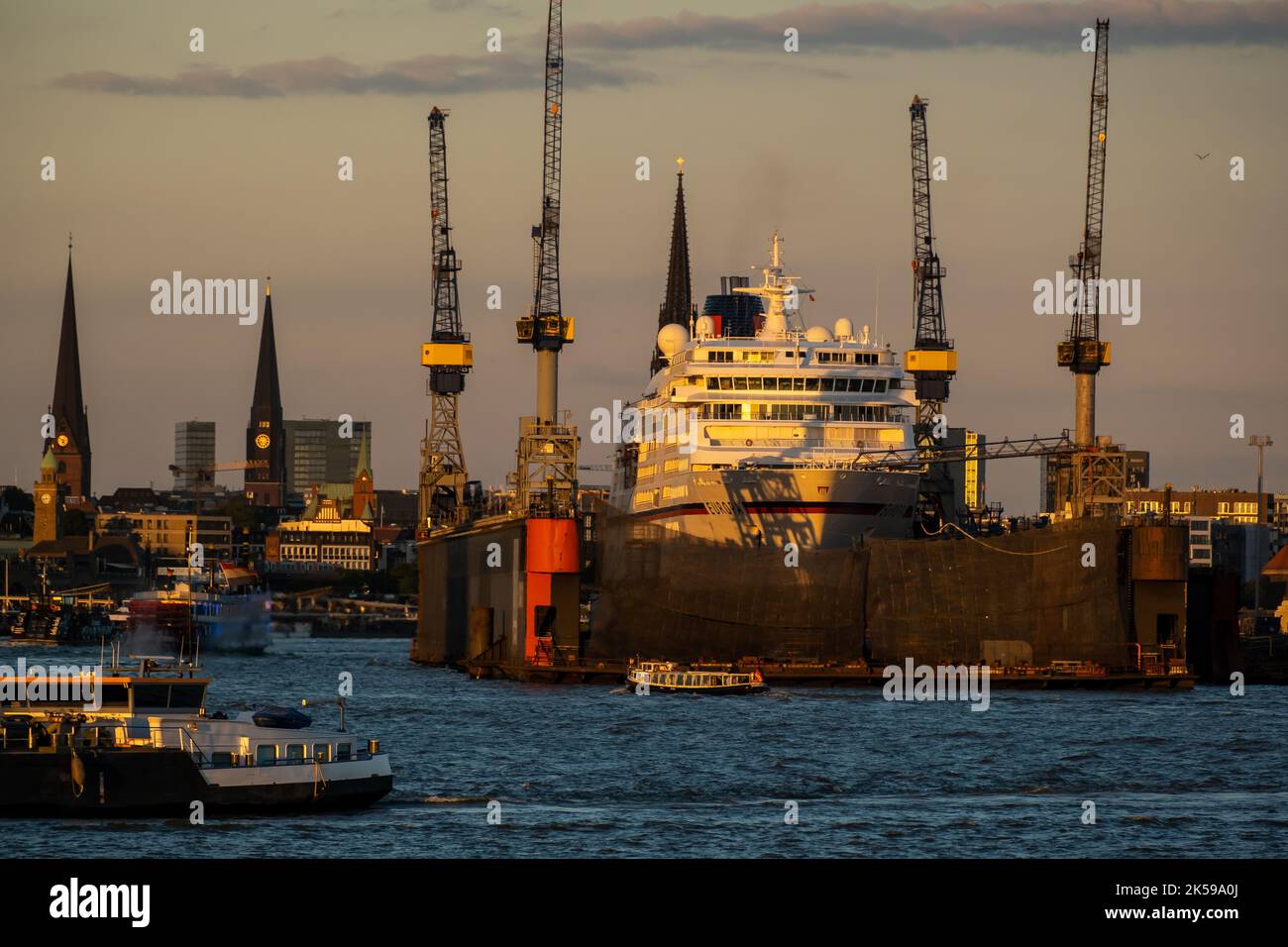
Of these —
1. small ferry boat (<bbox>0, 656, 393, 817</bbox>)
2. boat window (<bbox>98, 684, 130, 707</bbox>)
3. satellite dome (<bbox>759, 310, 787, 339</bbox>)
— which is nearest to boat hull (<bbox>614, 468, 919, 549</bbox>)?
satellite dome (<bbox>759, 310, 787, 339</bbox>)

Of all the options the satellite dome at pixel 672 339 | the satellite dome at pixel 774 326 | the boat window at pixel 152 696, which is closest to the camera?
the boat window at pixel 152 696

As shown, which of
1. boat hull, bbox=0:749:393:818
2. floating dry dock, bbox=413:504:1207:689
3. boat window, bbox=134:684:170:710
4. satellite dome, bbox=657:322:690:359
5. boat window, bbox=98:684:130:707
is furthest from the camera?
satellite dome, bbox=657:322:690:359

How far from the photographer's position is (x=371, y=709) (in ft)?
313

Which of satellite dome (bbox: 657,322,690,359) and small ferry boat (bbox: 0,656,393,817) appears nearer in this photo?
small ferry boat (bbox: 0,656,393,817)

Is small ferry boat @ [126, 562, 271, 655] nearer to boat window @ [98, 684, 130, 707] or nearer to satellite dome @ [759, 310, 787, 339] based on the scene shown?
satellite dome @ [759, 310, 787, 339]

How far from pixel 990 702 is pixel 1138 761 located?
27332 millimetres

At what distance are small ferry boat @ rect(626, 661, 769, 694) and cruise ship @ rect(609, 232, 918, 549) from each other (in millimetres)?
11166

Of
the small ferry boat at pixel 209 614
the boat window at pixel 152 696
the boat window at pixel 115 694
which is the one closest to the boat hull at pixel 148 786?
the boat window at pixel 115 694

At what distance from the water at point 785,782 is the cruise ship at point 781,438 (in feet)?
47.9

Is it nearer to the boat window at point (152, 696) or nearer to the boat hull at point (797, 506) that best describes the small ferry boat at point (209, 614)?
the boat hull at point (797, 506)

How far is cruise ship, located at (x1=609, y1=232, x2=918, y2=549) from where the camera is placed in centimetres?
11388

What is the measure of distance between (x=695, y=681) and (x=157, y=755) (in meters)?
54.5

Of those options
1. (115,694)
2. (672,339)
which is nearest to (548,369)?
(672,339)

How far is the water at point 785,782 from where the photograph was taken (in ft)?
160
